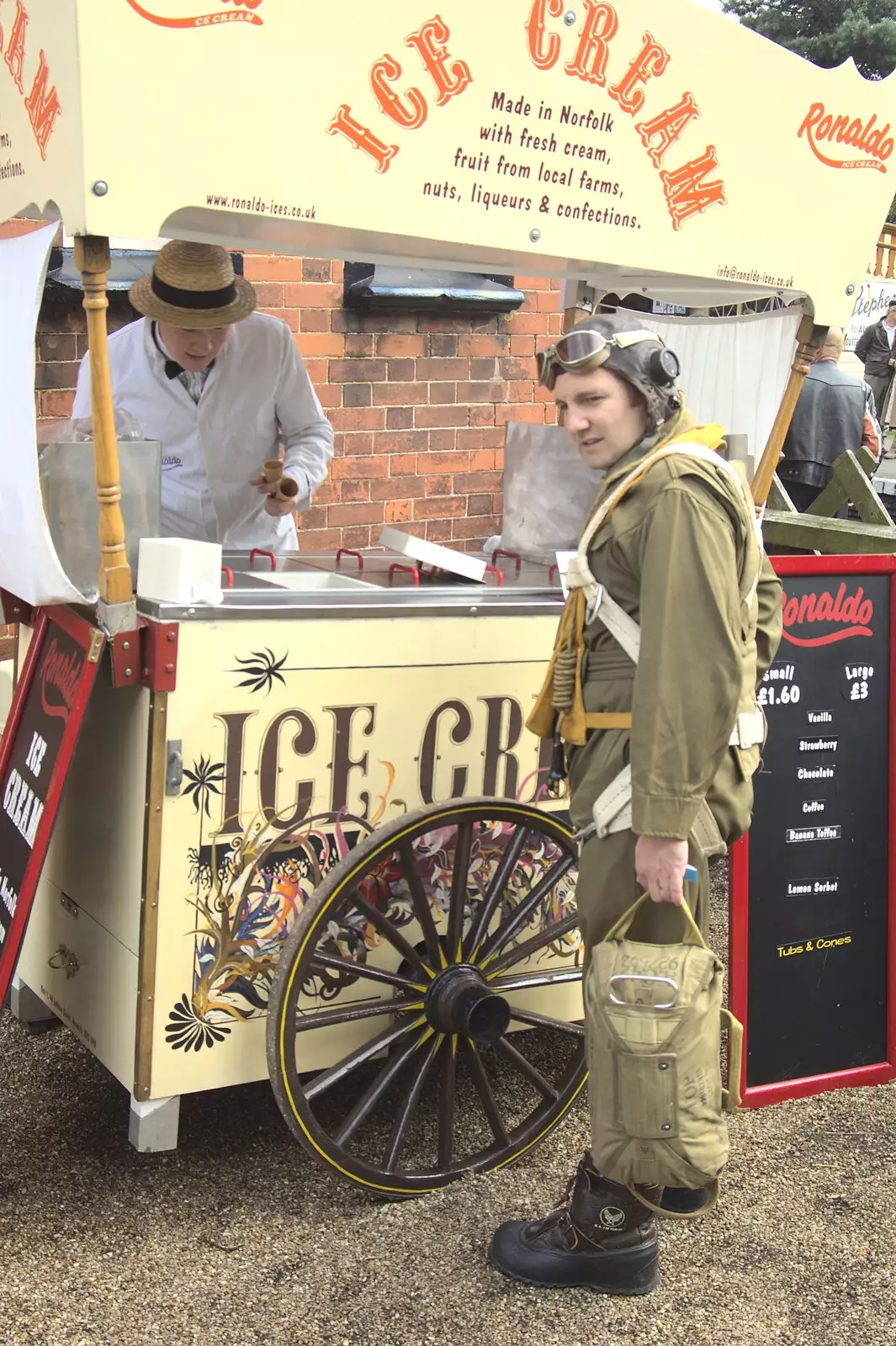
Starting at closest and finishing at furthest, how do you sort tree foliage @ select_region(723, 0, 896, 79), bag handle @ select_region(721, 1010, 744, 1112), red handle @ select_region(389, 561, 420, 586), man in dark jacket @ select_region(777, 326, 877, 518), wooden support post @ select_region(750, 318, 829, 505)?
bag handle @ select_region(721, 1010, 744, 1112) → red handle @ select_region(389, 561, 420, 586) → wooden support post @ select_region(750, 318, 829, 505) → man in dark jacket @ select_region(777, 326, 877, 518) → tree foliage @ select_region(723, 0, 896, 79)

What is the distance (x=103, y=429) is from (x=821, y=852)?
6.23 ft

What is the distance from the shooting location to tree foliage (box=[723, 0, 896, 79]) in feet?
93.9

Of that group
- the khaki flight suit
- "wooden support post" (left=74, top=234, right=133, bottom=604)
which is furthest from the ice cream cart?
the khaki flight suit

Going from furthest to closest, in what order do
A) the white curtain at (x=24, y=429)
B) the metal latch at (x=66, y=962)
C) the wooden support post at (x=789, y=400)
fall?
1. the wooden support post at (x=789, y=400)
2. the metal latch at (x=66, y=962)
3. the white curtain at (x=24, y=429)

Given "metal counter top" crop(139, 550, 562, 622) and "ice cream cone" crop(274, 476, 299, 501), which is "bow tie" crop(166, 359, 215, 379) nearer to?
"ice cream cone" crop(274, 476, 299, 501)

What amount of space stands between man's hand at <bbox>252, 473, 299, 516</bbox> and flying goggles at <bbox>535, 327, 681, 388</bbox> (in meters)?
1.27

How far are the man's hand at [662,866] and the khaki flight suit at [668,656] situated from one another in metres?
0.04

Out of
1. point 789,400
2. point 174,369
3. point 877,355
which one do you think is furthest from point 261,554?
point 877,355

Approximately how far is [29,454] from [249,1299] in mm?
1536

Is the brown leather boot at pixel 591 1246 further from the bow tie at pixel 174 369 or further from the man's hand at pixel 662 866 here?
the bow tie at pixel 174 369

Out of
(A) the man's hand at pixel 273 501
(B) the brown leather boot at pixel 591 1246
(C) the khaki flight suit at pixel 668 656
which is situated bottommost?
(B) the brown leather boot at pixel 591 1246

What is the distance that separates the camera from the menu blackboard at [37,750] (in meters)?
2.54

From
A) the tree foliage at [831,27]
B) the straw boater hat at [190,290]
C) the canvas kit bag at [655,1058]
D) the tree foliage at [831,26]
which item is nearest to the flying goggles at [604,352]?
the canvas kit bag at [655,1058]

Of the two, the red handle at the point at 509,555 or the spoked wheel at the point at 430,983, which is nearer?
the spoked wheel at the point at 430,983
